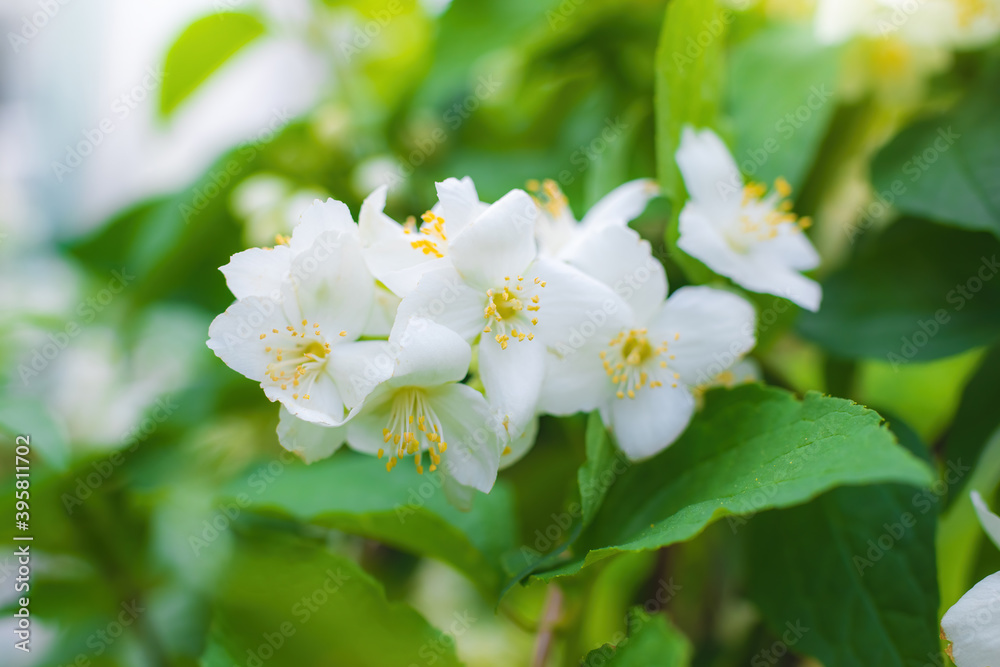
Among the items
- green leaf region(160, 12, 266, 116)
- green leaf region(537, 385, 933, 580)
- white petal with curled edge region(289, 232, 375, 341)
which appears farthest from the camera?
green leaf region(160, 12, 266, 116)

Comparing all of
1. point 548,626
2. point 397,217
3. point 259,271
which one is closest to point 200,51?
point 397,217

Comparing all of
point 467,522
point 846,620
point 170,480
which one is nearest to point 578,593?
point 467,522

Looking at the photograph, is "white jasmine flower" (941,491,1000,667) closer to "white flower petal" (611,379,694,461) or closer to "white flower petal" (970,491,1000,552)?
"white flower petal" (970,491,1000,552)

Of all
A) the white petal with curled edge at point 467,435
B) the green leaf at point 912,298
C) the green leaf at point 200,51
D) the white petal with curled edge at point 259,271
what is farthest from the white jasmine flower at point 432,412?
the green leaf at point 200,51

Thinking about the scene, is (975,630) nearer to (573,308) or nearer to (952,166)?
(573,308)

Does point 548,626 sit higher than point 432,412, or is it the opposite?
point 432,412

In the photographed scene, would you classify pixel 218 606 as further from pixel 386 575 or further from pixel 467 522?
pixel 386 575

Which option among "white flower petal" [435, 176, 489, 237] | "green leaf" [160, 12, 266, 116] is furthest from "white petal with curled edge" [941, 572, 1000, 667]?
"green leaf" [160, 12, 266, 116]
